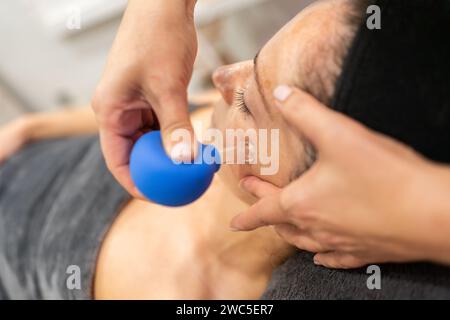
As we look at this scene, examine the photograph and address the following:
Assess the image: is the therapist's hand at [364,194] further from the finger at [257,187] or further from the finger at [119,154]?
the finger at [119,154]

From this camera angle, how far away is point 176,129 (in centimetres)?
57

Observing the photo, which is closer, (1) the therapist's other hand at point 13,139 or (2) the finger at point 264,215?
(2) the finger at point 264,215

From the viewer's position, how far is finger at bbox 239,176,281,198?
0.63 meters

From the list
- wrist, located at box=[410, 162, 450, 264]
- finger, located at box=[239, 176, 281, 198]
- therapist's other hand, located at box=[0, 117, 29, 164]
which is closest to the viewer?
wrist, located at box=[410, 162, 450, 264]

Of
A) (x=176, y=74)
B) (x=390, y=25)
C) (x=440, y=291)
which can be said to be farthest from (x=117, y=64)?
(x=440, y=291)

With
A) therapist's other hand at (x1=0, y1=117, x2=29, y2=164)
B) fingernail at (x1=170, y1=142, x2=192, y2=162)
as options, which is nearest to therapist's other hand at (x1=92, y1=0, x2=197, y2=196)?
fingernail at (x1=170, y1=142, x2=192, y2=162)

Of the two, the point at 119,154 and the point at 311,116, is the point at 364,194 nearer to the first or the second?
the point at 311,116

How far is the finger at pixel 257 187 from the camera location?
626 mm

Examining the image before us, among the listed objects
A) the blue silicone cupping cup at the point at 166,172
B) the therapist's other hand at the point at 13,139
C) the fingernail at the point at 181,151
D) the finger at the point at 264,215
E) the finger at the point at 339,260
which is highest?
the fingernail at the point at 181,151

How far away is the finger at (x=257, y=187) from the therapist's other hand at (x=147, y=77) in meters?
0.12

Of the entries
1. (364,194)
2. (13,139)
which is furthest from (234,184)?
(13,139)

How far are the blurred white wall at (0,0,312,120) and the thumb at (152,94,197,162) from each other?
A: 768mm

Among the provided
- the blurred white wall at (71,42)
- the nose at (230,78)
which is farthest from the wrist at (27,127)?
the nose at (230,78)

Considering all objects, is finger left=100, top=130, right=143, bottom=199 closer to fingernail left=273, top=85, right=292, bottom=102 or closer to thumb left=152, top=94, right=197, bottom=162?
thumb left=152, top=94, right=197, bottom=162
